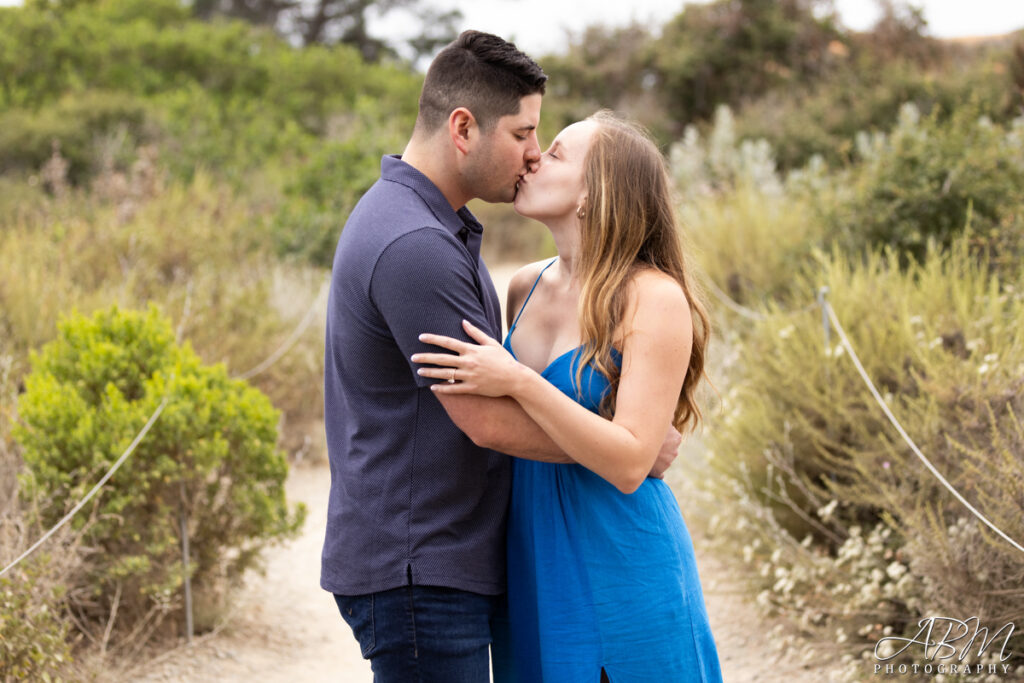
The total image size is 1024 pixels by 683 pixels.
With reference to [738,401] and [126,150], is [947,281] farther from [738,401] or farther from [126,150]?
[126,150]

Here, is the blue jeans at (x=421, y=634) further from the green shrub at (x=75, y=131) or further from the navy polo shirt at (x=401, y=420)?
the green shrub at (x=75, y=131)

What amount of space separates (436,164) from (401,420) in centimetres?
63

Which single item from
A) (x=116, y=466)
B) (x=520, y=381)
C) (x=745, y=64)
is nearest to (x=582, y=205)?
(x=520, y=381)

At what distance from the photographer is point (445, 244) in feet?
6.27

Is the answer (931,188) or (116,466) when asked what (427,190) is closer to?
(116,466)

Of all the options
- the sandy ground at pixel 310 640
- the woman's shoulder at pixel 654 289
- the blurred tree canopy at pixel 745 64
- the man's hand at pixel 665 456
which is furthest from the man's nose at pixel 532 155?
the blurred tree canopy at pixel 745 64

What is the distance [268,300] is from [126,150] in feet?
21.2

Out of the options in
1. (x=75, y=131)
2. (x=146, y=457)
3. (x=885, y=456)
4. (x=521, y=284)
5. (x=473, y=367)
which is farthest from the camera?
(x=75, y=131)

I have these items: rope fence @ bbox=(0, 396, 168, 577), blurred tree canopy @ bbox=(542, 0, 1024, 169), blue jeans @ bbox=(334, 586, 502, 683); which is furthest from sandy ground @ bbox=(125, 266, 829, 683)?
blurred tree canopy @ bbox=(542, 0, 1024, 169)

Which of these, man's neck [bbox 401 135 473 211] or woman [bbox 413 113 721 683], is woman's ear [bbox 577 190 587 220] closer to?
woman [bbox 413 113 721 683]

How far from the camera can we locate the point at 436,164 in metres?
2.20

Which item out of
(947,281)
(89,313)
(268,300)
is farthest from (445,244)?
(268,300)

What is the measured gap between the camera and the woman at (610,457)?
2.06 metres

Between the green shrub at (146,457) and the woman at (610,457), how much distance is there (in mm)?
2095
